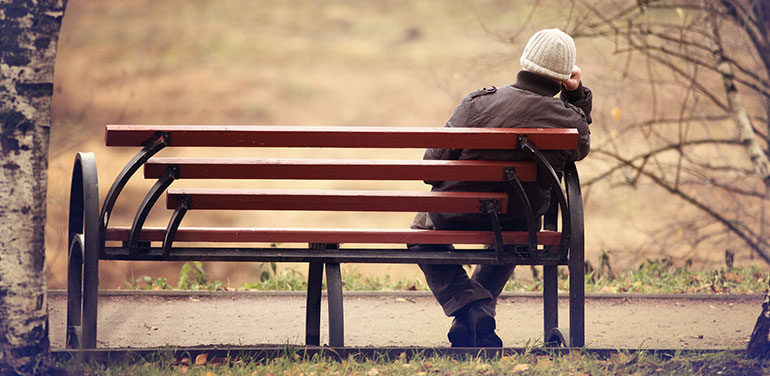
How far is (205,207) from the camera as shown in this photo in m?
3.39

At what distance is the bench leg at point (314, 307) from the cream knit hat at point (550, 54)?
119 centimetres

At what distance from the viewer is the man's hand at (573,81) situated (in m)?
3.61

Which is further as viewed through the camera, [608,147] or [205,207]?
[608,147]

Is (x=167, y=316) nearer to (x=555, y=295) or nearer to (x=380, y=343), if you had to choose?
(x=380, y=343)

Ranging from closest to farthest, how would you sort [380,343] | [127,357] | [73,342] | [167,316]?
[127,357] < [73,342] < [380,343] < [167,316]

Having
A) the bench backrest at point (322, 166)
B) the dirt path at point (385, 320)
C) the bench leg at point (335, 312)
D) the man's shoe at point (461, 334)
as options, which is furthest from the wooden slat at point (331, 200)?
the dirt path at point (385, 320)

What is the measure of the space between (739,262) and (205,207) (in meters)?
4.79

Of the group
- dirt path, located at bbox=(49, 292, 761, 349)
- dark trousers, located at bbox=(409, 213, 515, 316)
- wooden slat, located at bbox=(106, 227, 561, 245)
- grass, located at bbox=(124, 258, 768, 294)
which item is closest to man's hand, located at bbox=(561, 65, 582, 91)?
wooden slat, located at bbox=(106, 227, 561, 245)

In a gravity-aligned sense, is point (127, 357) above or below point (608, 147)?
below

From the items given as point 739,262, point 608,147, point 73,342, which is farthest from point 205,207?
point 739,262

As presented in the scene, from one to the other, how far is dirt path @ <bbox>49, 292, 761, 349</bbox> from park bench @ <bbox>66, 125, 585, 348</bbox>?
723 millimetres

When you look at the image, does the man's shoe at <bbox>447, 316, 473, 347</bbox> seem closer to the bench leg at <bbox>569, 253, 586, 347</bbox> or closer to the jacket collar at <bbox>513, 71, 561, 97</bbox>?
the bench leg at <bbox>569, 253, 586, 347</bbox>

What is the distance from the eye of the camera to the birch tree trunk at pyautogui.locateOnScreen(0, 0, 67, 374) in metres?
3.26

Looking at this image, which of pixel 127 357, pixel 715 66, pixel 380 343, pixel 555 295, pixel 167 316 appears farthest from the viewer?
pixel 715 66
